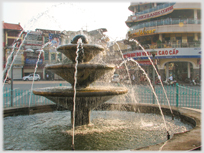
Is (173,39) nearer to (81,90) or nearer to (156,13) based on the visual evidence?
(156,13)

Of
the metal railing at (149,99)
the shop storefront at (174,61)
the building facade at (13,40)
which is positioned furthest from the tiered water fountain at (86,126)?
the building facade at (13,40)

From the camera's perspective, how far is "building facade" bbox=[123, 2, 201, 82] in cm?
2788

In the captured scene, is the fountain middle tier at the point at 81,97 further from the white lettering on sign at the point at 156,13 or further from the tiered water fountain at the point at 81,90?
the white lettering on sign at the point at 156,13

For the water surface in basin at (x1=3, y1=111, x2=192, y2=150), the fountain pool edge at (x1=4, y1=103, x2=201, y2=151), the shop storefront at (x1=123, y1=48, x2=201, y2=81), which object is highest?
the shop storefront at (x1=123, y1=48, x2=201, y2=81)

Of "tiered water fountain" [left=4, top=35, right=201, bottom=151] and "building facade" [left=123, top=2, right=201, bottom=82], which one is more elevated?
"building facade" [left=123, top=2, right=201, bottom=82]

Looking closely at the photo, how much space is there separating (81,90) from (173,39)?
2921 cm

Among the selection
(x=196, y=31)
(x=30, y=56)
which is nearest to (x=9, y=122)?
(x=196, y=31)

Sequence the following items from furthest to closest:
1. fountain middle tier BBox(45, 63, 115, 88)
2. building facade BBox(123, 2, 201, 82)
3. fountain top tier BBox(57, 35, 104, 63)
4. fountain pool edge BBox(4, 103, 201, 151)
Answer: building facade BBox(123, 2, 201, 82), fountain top tier BBox(57, 35, 104, 63), fountain middle tier BBox(45, 63, 115, 88), fountain pool edge BBox(4, 103, 201, 151)

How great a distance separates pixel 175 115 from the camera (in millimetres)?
6770

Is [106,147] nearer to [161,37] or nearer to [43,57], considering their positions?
[161,37]

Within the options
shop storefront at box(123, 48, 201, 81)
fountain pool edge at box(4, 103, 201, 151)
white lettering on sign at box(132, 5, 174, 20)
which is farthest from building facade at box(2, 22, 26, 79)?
fountain pool edge at box(4, 103, 201, 151)

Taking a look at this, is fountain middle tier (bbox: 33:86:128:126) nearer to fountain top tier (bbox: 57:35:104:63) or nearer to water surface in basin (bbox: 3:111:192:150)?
water surface in basin (bbox: 3:111:192:150)

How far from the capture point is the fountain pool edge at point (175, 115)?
324cm

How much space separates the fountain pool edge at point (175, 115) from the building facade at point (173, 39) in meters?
20.7
